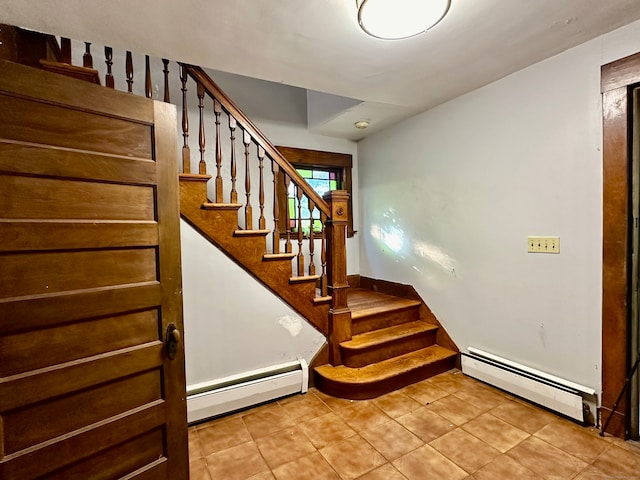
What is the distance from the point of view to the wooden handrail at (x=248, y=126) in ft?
7.18

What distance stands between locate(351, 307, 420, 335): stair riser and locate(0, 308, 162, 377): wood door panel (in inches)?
71.6

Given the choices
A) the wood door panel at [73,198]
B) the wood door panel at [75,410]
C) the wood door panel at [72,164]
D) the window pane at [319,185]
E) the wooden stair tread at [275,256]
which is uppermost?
the window pane at [319,185]

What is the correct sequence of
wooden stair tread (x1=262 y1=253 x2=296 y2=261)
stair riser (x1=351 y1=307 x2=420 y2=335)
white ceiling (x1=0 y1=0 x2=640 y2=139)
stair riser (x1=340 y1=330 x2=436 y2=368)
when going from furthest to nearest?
1. stair riser (x1=351 y1=307 x2=420 y2=335)
2. stair riser (x1=340 y1=330 x2=436 y2=368)
3. wooden stair tread (x1=262 y1=253 x2=296 y2=261)
4. white ceiling (x1=0 y1=0 x2=640 y2=139)

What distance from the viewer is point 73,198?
1.10m

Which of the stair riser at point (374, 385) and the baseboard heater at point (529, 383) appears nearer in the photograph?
the baseboard heater at point (529, 383)

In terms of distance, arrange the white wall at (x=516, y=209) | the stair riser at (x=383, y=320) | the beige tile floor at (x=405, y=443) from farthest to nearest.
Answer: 1. the stair riser at (x=383, y=320)
2. the white wall at (x=516, y=209)
3. the beige tile floor at (x=405, y=443)

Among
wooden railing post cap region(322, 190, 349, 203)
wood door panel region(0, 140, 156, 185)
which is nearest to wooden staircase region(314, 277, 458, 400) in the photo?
wooden railing post cap region(322, 190, 349, 203)

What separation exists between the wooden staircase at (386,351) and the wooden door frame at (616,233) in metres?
1.09

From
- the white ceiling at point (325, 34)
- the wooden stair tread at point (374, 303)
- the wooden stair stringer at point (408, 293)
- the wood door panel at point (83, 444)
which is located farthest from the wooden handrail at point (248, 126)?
the wood door panel at point (83, 444)

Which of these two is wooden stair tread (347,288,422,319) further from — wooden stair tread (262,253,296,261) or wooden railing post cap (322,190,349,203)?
wooden railing post cap (322,190,349,203)

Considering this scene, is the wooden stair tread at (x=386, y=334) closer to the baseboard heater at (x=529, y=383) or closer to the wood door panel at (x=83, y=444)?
the baseboard heater at (x=529, y=383)

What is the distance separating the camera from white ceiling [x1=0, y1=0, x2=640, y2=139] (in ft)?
4.90

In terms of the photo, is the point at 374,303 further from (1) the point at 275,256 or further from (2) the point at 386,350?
(1) the point at 275,256

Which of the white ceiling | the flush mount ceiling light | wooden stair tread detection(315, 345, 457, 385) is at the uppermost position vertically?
the white ceiling
